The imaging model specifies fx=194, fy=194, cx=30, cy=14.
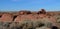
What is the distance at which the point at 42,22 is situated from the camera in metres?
23.9

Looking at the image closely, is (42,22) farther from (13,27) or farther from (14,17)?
(14,17)

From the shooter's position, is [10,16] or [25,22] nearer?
[25,22]

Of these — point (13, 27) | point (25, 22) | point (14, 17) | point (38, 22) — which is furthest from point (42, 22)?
point (14, 17)

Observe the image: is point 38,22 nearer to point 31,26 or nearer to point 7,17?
point 31,26

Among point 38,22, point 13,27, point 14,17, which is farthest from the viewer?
point 14,17

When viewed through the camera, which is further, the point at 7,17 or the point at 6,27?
the point at 7,17

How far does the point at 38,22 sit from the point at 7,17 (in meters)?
7.92

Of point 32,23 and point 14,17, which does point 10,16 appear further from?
point 32,23

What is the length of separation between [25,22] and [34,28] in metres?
1.92

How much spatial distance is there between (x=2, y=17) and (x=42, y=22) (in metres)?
9.01

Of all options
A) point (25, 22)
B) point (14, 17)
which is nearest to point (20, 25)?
point (25, 22)

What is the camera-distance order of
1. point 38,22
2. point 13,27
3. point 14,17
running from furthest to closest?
point 14,17
point 38,22
point 13,27

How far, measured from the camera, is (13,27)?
22.1 metres

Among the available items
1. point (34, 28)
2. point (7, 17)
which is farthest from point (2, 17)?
point (34, 28)
